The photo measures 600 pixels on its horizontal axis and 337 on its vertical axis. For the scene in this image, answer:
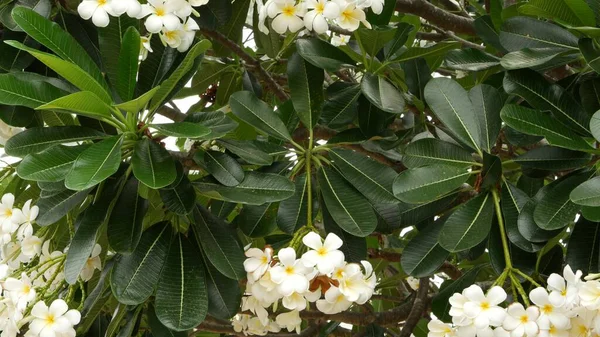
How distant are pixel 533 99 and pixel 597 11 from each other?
6.2 inches

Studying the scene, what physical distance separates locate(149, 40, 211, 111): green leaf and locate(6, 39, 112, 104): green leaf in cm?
7

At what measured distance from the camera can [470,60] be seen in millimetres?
1355

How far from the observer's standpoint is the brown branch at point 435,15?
5.15ft

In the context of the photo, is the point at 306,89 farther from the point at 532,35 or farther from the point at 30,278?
the point at 30,278

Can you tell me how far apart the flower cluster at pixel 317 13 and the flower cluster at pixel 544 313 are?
41cm

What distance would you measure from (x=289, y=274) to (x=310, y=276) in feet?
0.09

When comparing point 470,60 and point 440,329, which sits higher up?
point 470,60

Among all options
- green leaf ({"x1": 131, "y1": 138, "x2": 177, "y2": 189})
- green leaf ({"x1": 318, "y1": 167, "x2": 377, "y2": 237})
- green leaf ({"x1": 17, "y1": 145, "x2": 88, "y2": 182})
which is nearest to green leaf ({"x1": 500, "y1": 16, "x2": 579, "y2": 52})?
green leaf ({"x1": 318, "y1": 167, "x2": 377, "y2": 237})

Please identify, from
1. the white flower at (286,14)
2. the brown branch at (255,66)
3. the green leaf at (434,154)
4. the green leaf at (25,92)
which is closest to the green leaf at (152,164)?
the green leaf at (25,92)

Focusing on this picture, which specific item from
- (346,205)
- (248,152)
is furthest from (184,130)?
(346,205)

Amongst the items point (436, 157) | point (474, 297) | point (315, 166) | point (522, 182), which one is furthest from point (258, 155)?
point (522, 182)

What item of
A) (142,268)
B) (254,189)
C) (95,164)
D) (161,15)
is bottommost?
(142,268)

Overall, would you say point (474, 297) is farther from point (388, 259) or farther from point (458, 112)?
point (388, 259)

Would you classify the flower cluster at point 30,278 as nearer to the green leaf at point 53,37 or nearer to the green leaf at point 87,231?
the green leaf at point 87,231
